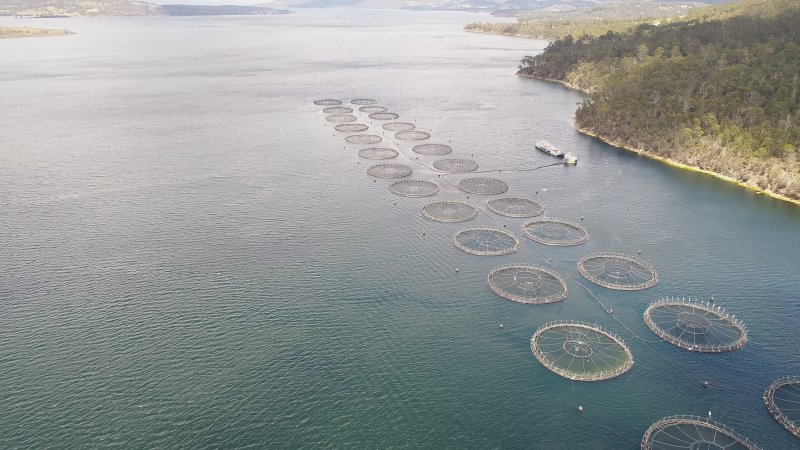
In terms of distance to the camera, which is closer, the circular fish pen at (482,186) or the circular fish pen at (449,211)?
the circular fish pen at (449,211)

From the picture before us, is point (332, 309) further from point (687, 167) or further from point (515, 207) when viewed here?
point (687, 167)

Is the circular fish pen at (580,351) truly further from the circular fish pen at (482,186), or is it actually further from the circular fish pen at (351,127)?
the circular fish pen at (351,127)

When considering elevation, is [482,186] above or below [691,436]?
above

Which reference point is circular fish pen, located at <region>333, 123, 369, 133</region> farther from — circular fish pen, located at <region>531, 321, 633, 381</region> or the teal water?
circular fish pen, located at <region>531, 321, 633, 381</region>

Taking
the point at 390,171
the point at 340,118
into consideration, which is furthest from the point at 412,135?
the point at 390,171

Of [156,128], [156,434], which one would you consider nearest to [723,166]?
[156,434]

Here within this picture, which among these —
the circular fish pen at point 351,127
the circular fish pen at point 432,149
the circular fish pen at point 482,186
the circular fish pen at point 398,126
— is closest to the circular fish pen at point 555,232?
the circular fish pen at point 482,186
